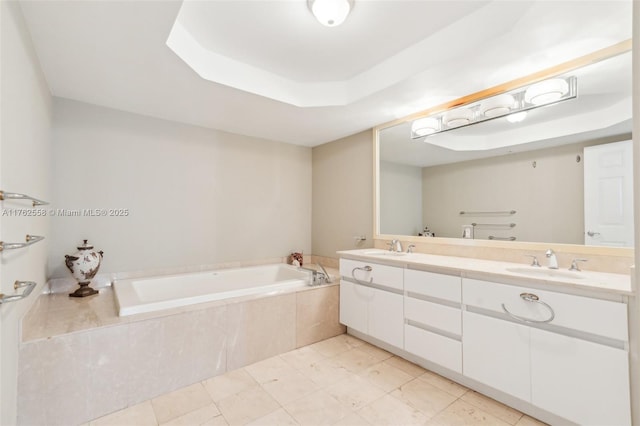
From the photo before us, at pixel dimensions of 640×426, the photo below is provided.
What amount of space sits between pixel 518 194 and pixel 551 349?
1068 millimetres

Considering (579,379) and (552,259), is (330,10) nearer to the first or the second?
(552,259)

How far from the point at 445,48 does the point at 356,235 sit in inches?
80.7

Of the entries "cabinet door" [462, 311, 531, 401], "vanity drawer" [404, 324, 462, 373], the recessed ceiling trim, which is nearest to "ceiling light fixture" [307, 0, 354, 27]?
the recessed ceiling trim

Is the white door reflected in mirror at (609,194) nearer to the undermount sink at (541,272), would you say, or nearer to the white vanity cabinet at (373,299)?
the undermount sink at (541,272)

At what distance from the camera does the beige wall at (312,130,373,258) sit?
10.6 ft

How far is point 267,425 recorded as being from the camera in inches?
63.0

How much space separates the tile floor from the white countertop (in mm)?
796

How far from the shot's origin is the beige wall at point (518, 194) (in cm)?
185

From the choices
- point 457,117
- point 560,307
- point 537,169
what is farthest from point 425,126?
A: point 560,307

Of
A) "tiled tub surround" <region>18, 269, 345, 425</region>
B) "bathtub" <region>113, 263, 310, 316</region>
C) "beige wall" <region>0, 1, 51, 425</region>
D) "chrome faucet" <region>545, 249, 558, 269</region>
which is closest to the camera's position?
"beige wall" <region>0, 1, 51, 425</region>

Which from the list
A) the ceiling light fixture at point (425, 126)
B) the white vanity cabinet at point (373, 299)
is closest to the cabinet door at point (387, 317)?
the white vanity cabinet at point (373, 299)

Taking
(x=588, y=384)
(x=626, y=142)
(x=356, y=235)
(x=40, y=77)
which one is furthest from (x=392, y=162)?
(x=40, y=77)

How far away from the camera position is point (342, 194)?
3.52 metres

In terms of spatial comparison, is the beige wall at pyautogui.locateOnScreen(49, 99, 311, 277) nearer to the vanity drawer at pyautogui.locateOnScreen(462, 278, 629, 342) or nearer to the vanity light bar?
the vanity light bar
